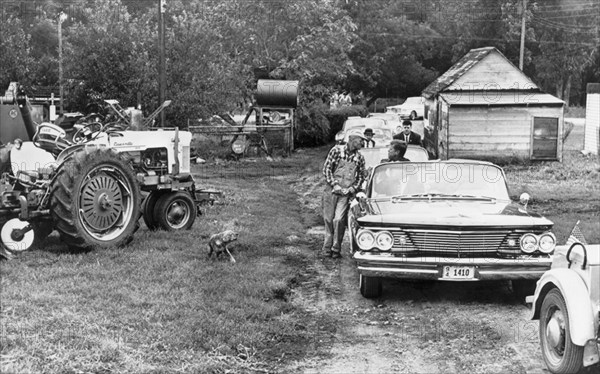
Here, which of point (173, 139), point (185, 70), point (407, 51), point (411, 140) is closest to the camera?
point (173, 139)

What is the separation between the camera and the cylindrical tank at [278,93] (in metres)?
29.4

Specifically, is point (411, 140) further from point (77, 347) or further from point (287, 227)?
point (77, 347)

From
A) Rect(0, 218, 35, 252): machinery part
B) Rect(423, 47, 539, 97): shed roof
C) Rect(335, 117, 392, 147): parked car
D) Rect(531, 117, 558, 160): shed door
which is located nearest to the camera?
Rect(0, 218, 35, 252): machinery part

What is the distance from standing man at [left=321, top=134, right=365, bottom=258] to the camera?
36.7 feet

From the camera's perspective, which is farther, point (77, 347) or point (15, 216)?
point (15, 216)

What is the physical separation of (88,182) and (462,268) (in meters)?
4.72

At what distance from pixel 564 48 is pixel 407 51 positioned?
38.1 ft

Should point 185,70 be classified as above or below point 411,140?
above

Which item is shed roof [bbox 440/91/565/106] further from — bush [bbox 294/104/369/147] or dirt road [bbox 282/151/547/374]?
dirt road [bbox 282/151/547/374]

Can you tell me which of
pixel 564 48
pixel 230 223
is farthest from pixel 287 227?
pixel 564 48

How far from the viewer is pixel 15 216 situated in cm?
941

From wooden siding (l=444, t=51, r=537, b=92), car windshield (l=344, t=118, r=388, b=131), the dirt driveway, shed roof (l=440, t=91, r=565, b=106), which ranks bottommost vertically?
the dirt driveway

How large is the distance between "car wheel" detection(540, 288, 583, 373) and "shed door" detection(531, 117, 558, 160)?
64.5ft

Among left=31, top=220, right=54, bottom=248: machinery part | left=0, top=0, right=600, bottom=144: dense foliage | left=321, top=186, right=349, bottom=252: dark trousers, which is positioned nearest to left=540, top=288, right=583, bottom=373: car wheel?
left=321, top=186, right=349, bottom=252: dark trousers
